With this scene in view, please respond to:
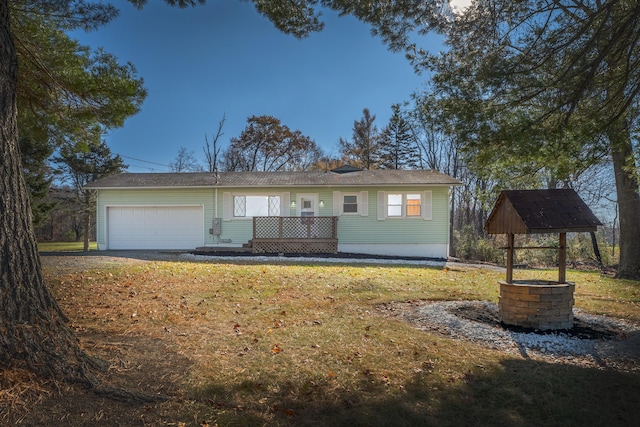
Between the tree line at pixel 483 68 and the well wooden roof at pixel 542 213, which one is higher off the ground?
the tree line at pixel 483 68

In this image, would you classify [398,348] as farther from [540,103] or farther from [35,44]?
[35,44]

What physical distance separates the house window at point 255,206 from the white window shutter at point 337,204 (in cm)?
248

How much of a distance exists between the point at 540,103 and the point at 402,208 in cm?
1038

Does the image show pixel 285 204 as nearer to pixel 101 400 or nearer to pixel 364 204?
pixel 364 204

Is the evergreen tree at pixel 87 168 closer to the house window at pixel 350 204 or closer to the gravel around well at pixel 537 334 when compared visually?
the house window at pixel 350 204

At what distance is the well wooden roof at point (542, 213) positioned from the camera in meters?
5.19

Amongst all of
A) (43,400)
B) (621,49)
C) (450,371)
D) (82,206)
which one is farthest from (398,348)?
(82,206)

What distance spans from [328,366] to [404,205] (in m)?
13.2

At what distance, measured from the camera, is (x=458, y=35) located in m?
5.79

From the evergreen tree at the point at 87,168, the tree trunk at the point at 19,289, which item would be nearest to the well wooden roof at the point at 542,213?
the tree trunk at the point at 19,289

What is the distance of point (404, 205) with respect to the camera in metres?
16.3

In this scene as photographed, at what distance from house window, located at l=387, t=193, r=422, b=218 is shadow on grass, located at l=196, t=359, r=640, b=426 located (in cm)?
1272

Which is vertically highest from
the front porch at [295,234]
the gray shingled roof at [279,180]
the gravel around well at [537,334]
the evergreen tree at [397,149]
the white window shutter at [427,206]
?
the evergreen tree at [397,149]

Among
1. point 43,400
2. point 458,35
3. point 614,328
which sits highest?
point 458,35
